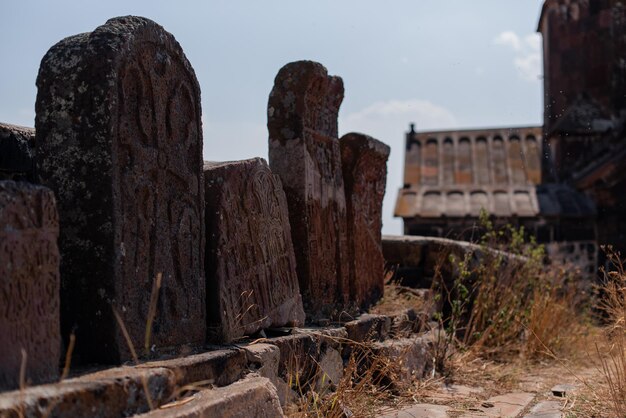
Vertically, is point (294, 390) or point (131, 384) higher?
point (131, 384)

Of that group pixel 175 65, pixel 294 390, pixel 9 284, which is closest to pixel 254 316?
pixel 294 390

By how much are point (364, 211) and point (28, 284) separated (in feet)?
12.1

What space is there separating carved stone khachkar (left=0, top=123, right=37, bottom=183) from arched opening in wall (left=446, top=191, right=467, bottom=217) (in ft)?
31.6

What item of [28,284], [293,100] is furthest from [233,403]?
[293,100]

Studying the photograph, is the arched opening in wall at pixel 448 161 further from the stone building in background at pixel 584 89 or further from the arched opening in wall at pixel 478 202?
the stone building in background at pixel 584 89

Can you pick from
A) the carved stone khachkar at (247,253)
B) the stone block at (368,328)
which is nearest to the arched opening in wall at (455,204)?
the stone block at (368,328)

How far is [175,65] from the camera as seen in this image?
3.44 meters

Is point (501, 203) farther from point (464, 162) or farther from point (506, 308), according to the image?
point (506, 308)

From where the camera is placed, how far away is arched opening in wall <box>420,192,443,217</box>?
12.7 metres

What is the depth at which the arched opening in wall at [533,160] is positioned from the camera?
1390 centimetres

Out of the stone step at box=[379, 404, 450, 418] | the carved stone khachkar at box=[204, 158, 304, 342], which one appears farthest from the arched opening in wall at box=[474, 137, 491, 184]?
the carved stone khachkar at box=[204, 158, 304, 342]

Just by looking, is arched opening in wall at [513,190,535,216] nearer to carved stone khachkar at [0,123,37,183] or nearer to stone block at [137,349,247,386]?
stone block at [137,349,247,386]

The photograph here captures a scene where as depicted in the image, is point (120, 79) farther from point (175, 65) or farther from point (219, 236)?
point (219, 236)

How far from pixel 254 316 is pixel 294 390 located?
410mm
